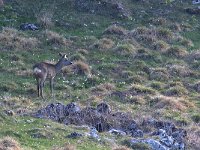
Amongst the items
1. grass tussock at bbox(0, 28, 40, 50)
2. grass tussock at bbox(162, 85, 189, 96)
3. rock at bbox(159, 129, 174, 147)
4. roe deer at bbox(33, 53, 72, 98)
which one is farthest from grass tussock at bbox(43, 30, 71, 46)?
rock at bbox(159, 129, 174, 147)

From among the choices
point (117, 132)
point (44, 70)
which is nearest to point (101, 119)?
point (117, 132)

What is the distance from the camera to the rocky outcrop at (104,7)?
31781 mm

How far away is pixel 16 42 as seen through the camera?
26.3 meters

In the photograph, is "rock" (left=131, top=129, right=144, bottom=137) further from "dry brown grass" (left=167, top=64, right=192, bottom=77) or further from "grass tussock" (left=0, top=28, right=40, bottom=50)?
"grass tussock" (left=0, top=28, right=40, bottom=50)

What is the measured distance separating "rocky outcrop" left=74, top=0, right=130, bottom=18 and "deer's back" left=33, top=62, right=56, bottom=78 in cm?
961

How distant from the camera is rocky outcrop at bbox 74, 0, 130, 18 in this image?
31781mm

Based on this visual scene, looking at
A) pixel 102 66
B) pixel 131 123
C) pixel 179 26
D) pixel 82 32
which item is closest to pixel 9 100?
pixel 131 123

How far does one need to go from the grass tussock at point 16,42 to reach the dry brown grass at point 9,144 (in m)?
10.9

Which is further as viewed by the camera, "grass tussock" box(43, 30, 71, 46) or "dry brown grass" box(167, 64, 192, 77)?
"grass tussock" box(43, 30, 71, 46)

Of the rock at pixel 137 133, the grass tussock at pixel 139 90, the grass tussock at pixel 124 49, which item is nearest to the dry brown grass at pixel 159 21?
the grass tussock at pixel 124 49

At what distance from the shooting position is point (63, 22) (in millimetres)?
30141

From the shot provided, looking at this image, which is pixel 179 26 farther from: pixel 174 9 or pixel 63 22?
pixel 63 22

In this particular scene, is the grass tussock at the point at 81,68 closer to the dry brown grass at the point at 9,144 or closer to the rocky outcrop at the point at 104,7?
the rocky outcrop at the point at 104,7

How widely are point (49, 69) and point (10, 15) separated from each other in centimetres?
858
